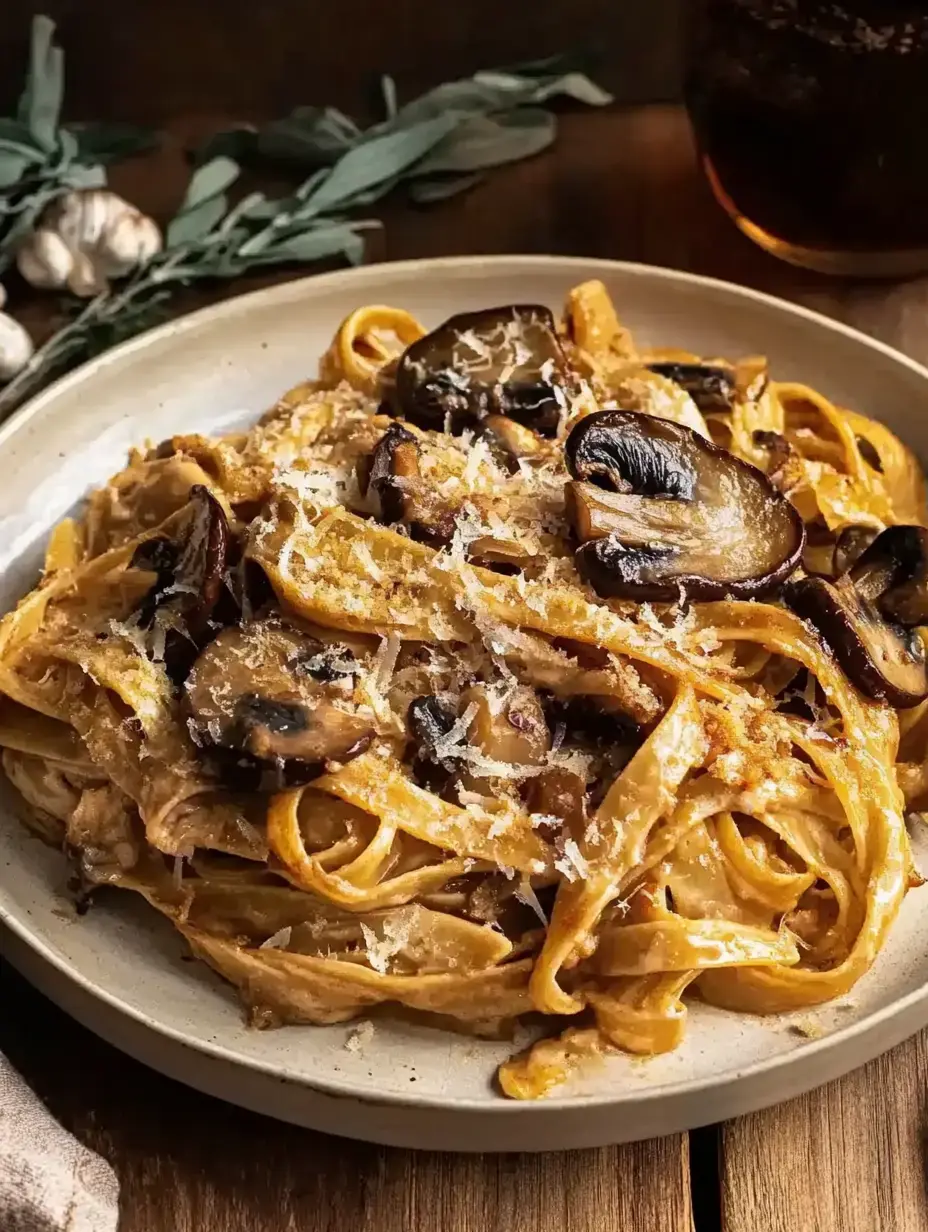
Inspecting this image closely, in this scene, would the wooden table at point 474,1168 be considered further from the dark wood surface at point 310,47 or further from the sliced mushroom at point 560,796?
the dark wood surface at point 310,47

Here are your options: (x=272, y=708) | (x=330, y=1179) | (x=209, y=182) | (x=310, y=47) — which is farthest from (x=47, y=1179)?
(x=310, y=47)

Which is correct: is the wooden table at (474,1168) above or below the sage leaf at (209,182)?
below

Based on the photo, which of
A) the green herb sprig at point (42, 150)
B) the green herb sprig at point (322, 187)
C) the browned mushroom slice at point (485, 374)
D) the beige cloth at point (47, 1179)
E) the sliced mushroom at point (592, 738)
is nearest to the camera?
the beige cloth at point (47, 1179)

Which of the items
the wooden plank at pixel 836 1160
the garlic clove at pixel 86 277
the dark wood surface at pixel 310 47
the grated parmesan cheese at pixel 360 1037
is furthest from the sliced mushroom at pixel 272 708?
the dark wood surface at pixel 310 47

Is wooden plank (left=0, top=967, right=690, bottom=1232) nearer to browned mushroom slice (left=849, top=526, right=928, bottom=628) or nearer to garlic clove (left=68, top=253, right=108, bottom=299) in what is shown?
browned mushroom slice (left=849, top=526, right=928, bottom=628)

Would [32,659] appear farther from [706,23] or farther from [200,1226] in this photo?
[706,23]

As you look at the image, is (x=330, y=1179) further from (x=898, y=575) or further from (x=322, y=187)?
(x=322, y=187)

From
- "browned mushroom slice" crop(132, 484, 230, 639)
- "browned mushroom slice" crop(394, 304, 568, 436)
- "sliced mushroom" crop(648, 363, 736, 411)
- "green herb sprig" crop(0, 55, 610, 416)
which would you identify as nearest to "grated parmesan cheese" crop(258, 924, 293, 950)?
"browned mushroom slice" crop(132, 484, 230, 639)
